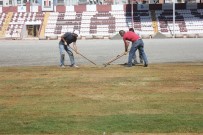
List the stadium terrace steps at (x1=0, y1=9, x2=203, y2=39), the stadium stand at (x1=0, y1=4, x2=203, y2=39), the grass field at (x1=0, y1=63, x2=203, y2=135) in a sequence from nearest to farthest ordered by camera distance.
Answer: the grass field at (x1=0, y1=63, x2=203, y2=135)
the stadium terrace steps at (x1=0, y1=9, x2=203, y2=39)
the stadium stand at (x1=0, y1=4, x2=203, y2=39)

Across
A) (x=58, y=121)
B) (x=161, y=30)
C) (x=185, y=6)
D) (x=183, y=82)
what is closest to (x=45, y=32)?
(x=161, y=30)

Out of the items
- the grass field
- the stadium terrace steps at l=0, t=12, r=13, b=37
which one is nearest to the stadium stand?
the stadium terrace steps at l=0, t=12, r=13, b=37

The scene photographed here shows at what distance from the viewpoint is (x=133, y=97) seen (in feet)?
37.3

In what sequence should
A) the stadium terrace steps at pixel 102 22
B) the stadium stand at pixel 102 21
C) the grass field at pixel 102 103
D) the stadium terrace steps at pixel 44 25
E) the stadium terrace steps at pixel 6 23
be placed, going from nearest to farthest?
the grass field at pixel 102 103 → the stadium terrace steps at pixel 102 22 → the stadium stand at pixel 102 21 → the stadium terrace steps at pixel 44 25 → the stadium terrace steps at pixel 6 23

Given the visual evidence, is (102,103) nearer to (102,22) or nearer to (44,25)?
Result: (102,22)

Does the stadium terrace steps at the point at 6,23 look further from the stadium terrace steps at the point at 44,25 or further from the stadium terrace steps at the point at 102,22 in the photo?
the stadium terrace steps at the point at 44,25

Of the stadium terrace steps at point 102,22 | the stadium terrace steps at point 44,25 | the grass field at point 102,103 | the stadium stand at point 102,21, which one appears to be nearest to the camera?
the grass field at point 102,103

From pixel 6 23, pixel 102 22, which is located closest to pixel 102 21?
pixel 102 22

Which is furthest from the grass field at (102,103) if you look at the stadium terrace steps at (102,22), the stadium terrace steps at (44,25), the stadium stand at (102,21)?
the stadium terrace steps at (44,25)

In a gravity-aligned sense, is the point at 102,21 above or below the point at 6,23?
above

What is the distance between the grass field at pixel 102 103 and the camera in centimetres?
827

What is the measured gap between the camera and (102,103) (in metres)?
10.6

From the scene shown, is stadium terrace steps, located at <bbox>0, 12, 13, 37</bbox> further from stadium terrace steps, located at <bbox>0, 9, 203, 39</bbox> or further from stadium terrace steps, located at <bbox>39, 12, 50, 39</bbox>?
stadium terrace steps, located at <bbox>39, 12, 50, 39</bbox>

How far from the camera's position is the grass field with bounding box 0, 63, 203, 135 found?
8.27m
